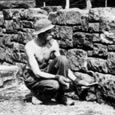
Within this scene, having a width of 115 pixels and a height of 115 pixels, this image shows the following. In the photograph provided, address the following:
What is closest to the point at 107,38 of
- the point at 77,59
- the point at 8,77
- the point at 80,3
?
the point at 77,59

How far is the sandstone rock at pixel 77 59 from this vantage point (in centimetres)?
582

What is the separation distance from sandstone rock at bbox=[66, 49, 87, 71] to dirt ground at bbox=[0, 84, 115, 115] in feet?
1.91

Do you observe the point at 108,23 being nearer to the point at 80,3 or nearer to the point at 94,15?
the point at 94,15

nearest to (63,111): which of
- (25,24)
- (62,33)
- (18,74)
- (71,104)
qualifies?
(71,104)

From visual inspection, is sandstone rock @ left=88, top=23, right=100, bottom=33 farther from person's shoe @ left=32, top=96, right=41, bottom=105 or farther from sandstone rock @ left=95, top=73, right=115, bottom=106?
person's shoe @ left=32, top=96, right=41, bottom=105

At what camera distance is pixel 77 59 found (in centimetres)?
591

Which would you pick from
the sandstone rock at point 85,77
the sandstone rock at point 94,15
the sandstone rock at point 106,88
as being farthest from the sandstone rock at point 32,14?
the sandstone rock at point 106,88

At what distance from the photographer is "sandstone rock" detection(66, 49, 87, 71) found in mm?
5824

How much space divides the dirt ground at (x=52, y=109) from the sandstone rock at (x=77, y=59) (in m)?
0.58

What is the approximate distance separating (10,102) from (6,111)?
19.2 inches

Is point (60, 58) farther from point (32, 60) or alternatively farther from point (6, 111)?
point (6, 111)

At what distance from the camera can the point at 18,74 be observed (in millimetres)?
7035

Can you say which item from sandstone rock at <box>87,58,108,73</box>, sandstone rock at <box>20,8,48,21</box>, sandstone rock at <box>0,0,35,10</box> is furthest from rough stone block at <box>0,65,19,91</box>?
sandstone rock at <box>0,0,35,10</box>

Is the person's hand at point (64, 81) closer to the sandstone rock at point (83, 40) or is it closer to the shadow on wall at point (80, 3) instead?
the sandstone rock at point (83, 40)
